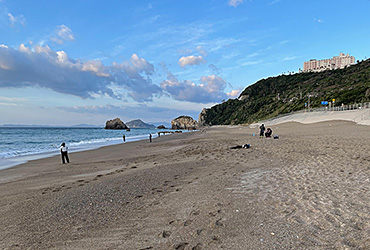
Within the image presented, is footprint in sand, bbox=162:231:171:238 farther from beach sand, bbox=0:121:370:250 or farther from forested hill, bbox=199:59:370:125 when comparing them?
forested hill, bbox=199:59:370:125

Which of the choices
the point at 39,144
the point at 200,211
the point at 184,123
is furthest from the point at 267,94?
the point at 200,211

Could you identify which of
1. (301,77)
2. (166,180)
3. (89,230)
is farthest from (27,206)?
(301,77)

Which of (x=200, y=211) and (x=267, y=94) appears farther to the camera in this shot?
(x=267, y=94)

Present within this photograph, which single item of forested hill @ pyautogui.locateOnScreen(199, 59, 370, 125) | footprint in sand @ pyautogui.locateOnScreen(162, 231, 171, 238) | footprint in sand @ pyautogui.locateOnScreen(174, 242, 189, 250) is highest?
forested hill @ pyautogui.locateOnScreen(199, 59, 370, 125)

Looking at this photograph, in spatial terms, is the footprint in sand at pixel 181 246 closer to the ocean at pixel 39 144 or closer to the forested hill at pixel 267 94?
the ocean at pixel 39 144

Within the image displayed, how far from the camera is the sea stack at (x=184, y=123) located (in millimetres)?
186125

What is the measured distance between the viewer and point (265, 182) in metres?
6.62

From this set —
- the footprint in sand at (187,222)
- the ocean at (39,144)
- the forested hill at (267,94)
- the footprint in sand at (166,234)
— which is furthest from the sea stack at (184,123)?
the footprint in sand at (166,234)

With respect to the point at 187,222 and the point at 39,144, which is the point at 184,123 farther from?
the point at 187,222

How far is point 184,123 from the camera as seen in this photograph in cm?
19012

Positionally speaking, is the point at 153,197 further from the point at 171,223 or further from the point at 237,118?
the point at 237,118

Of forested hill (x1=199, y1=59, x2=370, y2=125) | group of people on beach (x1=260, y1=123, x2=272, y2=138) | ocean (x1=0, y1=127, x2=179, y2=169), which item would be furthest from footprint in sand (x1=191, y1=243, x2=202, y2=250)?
forested hill (x1=199, y1=59, x2=370, y2=125)

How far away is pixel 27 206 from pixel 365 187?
8.86m

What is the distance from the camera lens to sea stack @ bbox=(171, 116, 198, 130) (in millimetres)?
186125
